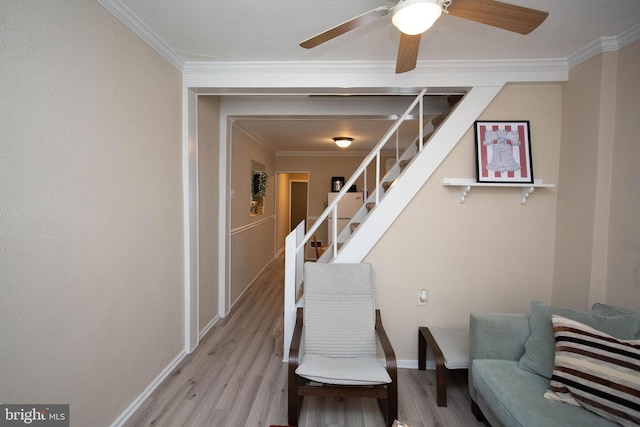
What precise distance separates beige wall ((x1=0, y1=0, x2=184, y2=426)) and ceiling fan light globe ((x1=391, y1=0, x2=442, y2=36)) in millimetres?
1577

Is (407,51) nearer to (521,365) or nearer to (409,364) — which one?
(521,365)

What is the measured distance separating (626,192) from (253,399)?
290 cm

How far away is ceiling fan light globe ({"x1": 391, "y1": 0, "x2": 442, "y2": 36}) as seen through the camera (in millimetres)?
1250

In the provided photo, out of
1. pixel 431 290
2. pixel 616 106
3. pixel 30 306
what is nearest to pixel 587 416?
pixel 431 290

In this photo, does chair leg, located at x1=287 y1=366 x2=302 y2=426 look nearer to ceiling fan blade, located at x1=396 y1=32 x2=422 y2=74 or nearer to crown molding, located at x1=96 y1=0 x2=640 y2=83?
ceiling fan blade, located at x1=396 y1=32 x2=422 y2=74

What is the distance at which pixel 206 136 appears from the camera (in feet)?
9.94

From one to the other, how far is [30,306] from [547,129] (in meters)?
3.51

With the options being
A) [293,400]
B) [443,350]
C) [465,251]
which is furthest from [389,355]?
[465,251]

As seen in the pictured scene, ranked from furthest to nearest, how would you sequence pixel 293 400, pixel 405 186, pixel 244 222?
pixel 244 222
pixel 405 186
pixel 293 400

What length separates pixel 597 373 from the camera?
141cm

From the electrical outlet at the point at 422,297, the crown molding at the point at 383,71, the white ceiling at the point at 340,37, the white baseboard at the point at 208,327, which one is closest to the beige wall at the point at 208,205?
the white baseboard at the point at 208,327

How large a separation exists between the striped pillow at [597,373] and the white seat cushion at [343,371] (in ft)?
2.85

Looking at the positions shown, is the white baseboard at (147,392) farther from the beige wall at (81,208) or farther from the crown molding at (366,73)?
the crown molding at (366,73)

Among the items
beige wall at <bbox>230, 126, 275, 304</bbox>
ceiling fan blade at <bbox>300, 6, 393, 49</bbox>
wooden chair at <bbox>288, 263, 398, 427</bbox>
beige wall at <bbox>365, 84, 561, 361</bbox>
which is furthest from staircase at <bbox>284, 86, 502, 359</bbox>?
beige wall at <bbox>230, 126, 275, 304</bbox>
